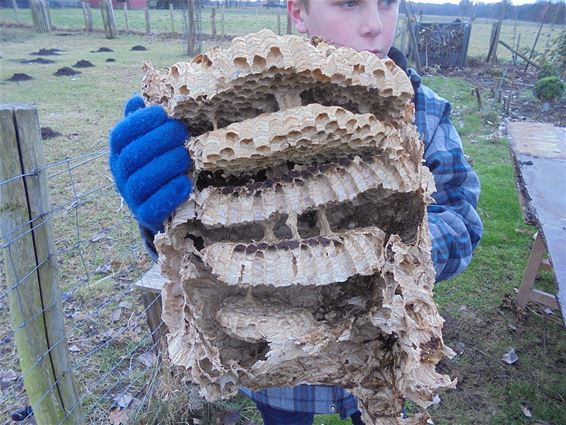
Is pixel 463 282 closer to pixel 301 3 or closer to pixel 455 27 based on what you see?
pixel 301 3

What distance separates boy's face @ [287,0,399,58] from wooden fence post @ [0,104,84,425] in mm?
1091

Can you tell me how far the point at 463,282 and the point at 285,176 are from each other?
3.96 m

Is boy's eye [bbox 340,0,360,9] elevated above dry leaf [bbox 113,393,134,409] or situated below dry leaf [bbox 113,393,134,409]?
above

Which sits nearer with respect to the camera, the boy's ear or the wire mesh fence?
Result: the boy's ear

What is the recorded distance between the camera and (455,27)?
16.1 m

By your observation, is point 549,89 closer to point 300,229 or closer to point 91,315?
point 91,315

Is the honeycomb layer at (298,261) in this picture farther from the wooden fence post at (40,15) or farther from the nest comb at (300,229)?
the wooden fence post at (40,15)

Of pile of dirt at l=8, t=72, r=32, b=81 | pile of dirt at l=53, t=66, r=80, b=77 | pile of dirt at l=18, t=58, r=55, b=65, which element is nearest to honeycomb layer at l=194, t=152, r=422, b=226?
pile of dirt at l=8, t=72, r=32, b=81

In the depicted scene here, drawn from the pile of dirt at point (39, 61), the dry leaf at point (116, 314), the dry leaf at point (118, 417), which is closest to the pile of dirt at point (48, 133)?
the dry leaf at point (116, 314)

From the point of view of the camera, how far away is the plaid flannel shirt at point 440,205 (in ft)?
6.13

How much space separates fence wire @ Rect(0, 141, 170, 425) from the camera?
1999mm

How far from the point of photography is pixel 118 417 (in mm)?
2863

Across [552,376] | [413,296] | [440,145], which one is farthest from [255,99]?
[552,376]

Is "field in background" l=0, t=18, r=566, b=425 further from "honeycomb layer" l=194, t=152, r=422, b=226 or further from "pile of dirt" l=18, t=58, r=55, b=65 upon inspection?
"pile of dirt" l=18, t=58, r=55, b=65
